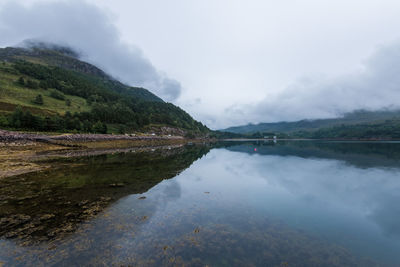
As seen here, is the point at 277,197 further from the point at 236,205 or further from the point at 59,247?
the point at 59,247

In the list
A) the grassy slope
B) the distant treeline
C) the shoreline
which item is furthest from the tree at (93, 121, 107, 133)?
the grassy slope

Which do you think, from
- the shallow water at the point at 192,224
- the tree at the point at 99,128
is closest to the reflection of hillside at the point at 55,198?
the shallow water at the point at 192,224

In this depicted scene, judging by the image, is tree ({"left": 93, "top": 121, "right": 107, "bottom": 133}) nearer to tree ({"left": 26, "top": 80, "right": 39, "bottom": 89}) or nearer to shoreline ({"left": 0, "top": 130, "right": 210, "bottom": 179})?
shoreline ({"left": 0, "top": 130, "right": 210, "bottom": 179})

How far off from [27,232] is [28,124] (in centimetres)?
9614

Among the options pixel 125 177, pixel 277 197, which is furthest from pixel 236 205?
pixel 125 177

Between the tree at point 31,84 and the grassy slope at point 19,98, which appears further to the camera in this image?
the tree at point 31,84

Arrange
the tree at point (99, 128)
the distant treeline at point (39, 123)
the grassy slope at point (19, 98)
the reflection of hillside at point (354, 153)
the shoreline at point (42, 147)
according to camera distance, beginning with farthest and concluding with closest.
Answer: the tree at point (99, 128) → the grassy slope at point (19, 98) → the distant treeline at point (39, 123) → the reflection of hillside at point (354, 153) → the shoreline at point (42, 147)

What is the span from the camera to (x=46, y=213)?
42.4ft

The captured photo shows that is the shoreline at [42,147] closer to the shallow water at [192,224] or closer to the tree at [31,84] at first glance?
the shallow water at [192,224]

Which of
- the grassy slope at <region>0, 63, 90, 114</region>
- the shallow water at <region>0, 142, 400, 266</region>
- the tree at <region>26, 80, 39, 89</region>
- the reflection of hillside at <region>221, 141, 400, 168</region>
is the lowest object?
the reflection of hillside at <region>221, 141, 400, 168</region>

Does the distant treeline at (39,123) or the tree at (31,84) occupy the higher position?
the tree at (31,84)

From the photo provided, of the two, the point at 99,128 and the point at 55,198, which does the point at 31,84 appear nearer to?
the point at 99,128

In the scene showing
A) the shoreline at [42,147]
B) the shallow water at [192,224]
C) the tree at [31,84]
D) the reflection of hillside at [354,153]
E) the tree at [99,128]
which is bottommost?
the reflection of hillside at [354,153]

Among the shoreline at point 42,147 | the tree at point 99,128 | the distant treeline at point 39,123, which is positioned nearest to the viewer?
the shoreline at point 42,147
